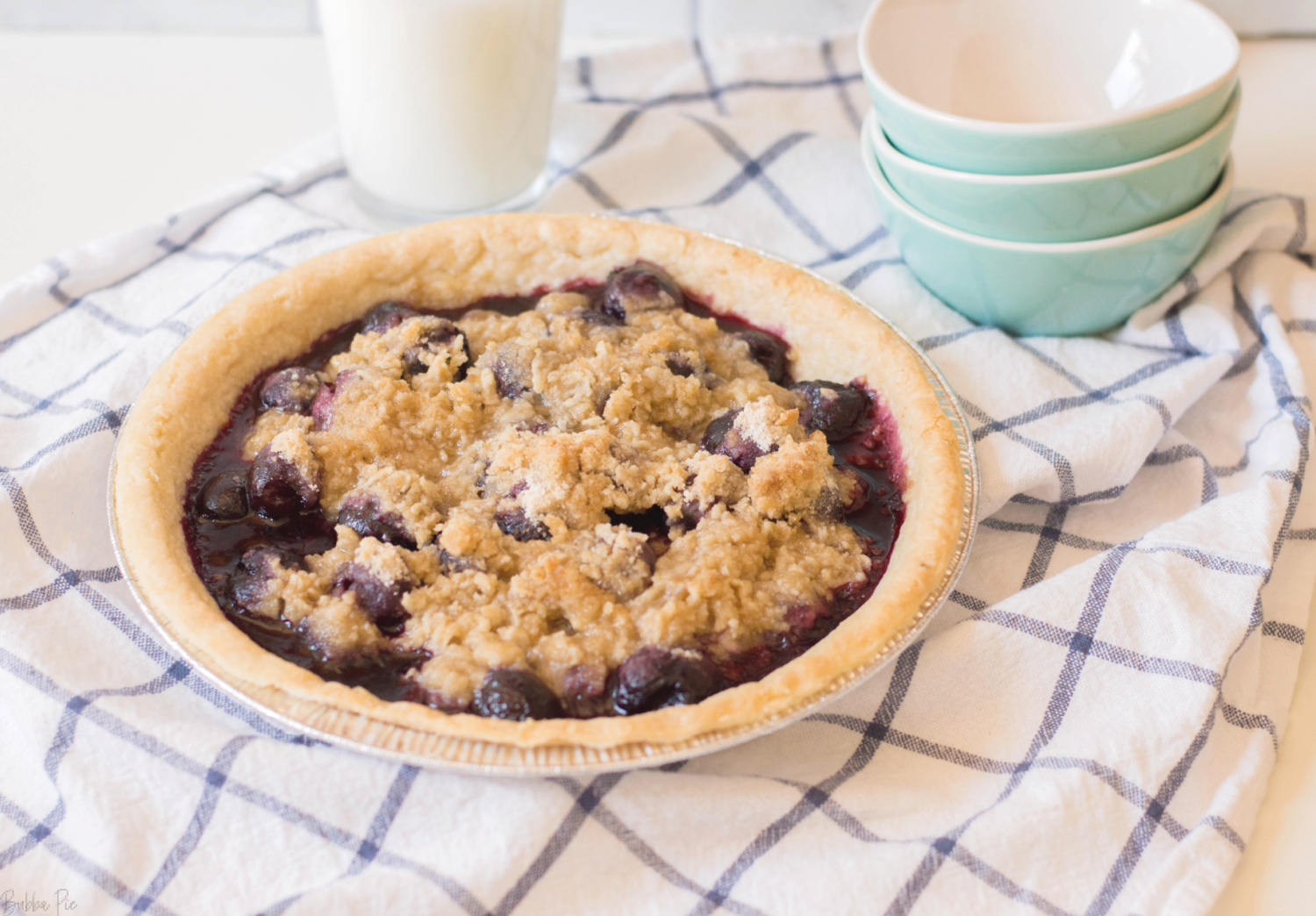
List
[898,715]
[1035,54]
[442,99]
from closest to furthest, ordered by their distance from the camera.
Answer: [898,715], [442,99], [1035,54]

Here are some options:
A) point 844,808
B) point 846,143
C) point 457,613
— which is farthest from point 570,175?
point 844,808

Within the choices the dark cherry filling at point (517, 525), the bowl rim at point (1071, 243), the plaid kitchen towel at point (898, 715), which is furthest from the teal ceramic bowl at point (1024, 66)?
the dark cherry filling at point (517, 525)

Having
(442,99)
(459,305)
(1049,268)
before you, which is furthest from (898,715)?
(442,99)

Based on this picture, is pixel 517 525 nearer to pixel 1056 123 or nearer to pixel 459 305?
pixel 459 305

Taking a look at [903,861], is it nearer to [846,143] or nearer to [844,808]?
[844,808]

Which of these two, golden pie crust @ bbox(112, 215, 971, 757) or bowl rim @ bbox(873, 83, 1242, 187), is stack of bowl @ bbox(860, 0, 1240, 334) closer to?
bowl rim @ bbox(873, 83, 1242, 187)

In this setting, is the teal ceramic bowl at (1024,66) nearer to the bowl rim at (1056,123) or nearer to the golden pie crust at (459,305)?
the bowl rim at (1056,123)

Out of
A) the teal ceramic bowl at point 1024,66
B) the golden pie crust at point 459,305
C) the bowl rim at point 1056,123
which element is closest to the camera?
the golden pie crust at point 459,305
